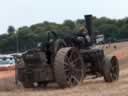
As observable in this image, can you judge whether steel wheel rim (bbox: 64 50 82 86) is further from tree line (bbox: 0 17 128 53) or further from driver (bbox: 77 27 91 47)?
tree line (bbox: 0 17 128 53)

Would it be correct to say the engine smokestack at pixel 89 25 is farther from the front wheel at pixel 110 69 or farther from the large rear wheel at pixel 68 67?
the large rear wheel at pixel 68 67

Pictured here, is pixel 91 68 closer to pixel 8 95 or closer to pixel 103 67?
pixel 103 67

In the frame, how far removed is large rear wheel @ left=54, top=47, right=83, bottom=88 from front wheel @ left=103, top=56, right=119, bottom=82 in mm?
2139

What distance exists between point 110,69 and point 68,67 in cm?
353

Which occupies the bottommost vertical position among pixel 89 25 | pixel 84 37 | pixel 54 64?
pixel 54 64

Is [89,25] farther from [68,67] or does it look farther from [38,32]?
[38,32]

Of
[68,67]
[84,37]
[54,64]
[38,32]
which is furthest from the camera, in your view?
[38,32]

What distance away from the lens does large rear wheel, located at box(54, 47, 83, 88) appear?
19.3 metres

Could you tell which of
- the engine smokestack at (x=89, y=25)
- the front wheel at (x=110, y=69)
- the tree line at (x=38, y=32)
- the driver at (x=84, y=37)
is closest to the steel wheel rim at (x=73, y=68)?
the driver at (x=84, y=37)

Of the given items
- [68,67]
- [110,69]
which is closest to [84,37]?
[110,69]

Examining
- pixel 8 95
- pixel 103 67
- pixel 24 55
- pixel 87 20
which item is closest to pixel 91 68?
pixel 103 67

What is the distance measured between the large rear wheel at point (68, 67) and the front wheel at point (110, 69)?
2.14 meters

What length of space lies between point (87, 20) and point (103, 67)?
2162 millimetres

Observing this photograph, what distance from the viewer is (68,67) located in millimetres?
19938
